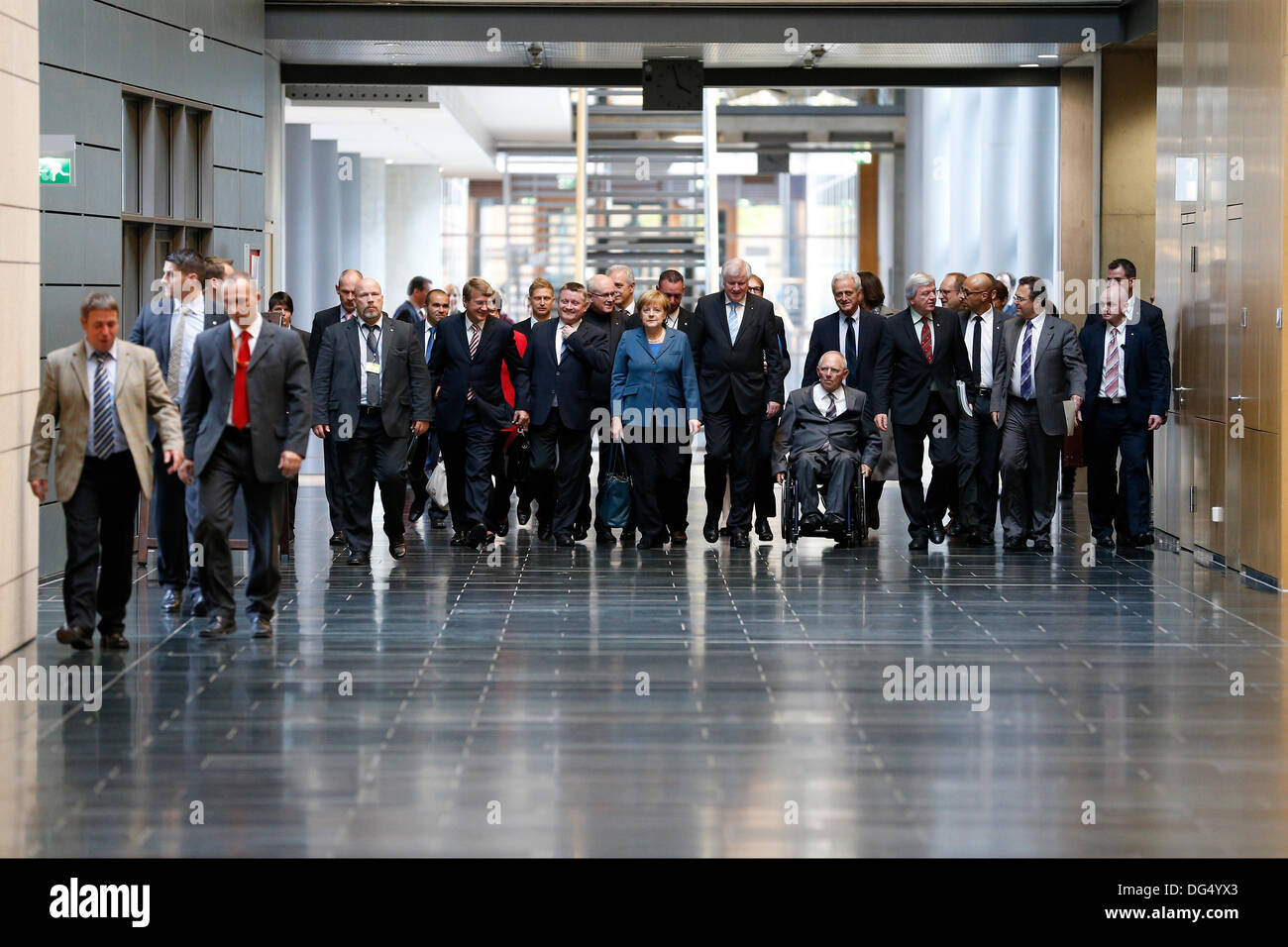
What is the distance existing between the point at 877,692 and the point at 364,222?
21.9 m

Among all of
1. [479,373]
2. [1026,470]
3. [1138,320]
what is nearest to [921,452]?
[1026,470]

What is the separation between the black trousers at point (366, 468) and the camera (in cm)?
1020

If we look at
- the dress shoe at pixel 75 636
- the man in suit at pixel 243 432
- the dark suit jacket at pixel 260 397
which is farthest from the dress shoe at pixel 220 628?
the dark suit jacket at pixel 260 397

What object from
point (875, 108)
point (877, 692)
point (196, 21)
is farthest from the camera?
point (875, 108)

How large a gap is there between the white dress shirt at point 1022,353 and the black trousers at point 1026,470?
94 mm

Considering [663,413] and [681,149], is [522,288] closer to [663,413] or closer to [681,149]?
[681,149]

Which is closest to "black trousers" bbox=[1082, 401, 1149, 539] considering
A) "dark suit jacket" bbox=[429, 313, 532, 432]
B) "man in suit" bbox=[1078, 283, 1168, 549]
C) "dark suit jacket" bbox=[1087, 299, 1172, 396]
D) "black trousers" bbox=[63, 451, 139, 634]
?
"man in suit" bbox=[1078, 283, 1168, 549]

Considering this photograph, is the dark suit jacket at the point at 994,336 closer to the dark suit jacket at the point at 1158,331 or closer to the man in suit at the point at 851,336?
the man in suit at the point at 851,336

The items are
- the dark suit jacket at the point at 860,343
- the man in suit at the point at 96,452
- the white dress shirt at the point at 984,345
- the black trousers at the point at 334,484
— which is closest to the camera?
the man in suit at the point at 96,452

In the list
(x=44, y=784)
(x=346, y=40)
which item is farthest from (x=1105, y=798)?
(x=346, y=40)

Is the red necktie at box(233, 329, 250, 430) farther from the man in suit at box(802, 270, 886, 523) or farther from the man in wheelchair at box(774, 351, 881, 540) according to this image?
the man in suit at box(802, 270, 886, 523)

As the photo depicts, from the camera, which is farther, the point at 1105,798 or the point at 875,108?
the point at 875,108

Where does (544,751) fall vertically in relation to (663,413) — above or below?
below

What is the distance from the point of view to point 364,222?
27.1m
